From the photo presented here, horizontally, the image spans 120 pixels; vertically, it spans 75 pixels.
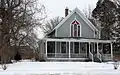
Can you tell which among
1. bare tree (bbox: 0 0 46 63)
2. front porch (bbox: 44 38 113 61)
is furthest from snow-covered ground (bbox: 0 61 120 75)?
front porch (bbox: 44 38 113 61)

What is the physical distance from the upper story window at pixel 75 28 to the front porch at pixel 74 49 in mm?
1162

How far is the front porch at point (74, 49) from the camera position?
37.7 metres

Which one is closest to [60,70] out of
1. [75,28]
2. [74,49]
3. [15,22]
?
[15,22]

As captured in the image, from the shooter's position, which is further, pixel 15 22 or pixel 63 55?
pixel 63 55

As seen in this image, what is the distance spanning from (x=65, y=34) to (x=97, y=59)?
582 centimetres

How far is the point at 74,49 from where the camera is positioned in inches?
1571

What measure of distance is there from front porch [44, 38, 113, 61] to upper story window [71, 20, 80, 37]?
1.16 meters

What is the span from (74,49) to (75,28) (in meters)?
2.99

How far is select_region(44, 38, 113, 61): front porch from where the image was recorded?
37.7 metres

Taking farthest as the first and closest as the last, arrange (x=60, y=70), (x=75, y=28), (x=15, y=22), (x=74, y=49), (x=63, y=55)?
(x=75, y=28) → (x=74, y=49) → (x=63, y=55) → (x=15, y=22) → (x=60, y=70)

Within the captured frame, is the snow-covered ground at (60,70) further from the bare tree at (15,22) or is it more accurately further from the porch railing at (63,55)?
the porch railing at (63,55)

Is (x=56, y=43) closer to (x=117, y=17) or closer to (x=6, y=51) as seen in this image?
(x=6, y=51)

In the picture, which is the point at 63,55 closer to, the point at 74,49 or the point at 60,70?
the point at 74,49

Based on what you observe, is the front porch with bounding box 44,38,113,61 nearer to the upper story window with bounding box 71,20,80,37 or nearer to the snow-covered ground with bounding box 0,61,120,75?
the upper story window with bounding box 71,20,80,37
